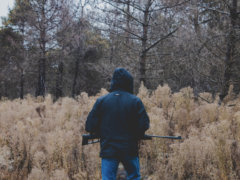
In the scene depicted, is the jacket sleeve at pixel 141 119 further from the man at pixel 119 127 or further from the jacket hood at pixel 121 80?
the jacket hood at pixel 121 80

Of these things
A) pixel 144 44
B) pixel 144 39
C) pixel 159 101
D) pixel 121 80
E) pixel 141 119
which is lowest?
pixel 141 119

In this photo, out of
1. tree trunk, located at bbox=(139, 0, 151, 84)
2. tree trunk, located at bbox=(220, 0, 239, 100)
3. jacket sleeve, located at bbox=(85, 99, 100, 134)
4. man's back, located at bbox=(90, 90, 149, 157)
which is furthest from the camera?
tree trunk, located at bbox=(139, 0, 151, 84)

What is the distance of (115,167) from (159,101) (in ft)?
14.4

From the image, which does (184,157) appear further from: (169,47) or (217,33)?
(169,47)

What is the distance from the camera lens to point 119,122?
8.36 feet

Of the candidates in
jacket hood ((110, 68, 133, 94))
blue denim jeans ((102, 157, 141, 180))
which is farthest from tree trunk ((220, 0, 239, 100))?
blue denim jeans ((102, 157, 141, 180))

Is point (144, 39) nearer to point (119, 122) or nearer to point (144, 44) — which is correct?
point (144, 44)

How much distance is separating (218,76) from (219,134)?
2.94 meters

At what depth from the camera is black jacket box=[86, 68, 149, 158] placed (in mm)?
2541

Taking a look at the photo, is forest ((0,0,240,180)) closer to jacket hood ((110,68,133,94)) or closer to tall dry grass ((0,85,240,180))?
tall dry grass ((0,85,240,180))

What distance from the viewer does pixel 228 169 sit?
316 cm

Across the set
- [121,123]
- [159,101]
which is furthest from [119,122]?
[159,101]

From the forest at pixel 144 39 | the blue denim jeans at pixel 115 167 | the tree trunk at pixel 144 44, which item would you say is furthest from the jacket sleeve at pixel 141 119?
the tree trunk at pixel 144 44

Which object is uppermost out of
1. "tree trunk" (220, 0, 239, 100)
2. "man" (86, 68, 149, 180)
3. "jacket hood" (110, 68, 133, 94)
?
"tree trunk" (220, 0, 239, 100)
